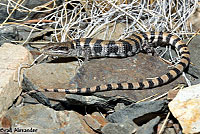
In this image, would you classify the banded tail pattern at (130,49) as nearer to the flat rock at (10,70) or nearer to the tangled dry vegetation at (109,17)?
the tangled dry vegetation at (109,17)

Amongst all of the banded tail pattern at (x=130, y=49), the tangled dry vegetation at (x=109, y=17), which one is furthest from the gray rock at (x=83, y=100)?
the tangled dry vegetation at (x=109, y=17)

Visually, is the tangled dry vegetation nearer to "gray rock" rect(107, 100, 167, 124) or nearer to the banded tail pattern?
the banded tail pattern

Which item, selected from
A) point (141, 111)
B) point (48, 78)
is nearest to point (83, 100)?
point (48, 78)

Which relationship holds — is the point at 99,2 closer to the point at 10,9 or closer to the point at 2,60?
the point at 10,9

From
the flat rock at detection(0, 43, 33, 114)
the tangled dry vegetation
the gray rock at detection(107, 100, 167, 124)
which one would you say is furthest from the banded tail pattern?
the flat rock at detection(0, 43, 33, 114)

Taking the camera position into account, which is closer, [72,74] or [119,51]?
[72,74]

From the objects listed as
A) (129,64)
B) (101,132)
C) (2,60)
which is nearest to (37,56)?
(2,60)
